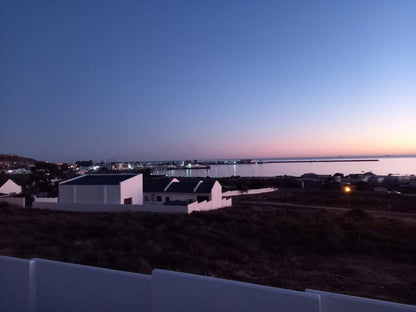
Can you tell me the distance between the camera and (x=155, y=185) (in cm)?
3522

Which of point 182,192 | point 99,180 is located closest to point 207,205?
point 182,192

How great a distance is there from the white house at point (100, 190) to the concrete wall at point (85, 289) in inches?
945

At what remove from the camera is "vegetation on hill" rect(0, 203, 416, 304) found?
37.9 feet

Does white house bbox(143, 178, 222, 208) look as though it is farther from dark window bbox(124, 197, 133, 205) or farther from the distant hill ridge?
the distant hill ridge

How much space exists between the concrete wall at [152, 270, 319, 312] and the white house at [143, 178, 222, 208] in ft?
85.1

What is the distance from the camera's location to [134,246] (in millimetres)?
13875

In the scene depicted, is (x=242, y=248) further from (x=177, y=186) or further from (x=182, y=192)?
(x=177, y=186)

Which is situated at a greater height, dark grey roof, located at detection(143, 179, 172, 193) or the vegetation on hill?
dark grey roof, located at detection(143, 179, 172, 193)

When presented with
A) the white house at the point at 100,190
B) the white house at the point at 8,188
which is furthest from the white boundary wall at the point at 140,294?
the white house at the point at 8,188

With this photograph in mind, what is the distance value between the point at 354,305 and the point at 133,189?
29.1m

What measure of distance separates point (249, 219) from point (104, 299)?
1833 cm

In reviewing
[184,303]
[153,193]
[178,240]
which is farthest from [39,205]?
[184,303]

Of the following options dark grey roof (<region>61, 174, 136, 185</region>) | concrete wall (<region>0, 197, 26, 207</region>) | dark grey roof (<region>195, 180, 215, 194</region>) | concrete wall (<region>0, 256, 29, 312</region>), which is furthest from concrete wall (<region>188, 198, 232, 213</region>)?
concrete wall (<region>0, 256, 29, 312</region>)

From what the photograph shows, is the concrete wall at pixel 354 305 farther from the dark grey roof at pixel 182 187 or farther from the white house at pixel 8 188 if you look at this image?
the white house at pixel 8 188
